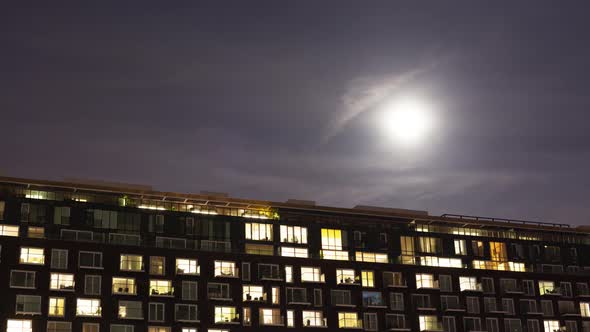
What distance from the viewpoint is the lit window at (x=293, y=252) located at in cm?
16838

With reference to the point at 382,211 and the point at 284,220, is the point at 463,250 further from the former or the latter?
the point at 284,220

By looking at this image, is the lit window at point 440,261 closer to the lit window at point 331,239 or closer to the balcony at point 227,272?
the lit window at point 331,239

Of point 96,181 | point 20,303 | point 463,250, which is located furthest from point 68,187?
point 463,250

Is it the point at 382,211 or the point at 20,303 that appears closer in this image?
the point at 20,303

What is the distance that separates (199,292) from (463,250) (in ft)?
180

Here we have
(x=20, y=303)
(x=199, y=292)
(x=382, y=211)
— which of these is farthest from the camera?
(x=382, y=211)

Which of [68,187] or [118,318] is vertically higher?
[68,187]

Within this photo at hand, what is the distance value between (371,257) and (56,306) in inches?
2284

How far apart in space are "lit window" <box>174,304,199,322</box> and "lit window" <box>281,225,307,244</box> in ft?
75.1

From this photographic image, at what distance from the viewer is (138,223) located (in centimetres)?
16050

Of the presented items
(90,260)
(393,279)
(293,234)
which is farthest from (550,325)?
(90,260)

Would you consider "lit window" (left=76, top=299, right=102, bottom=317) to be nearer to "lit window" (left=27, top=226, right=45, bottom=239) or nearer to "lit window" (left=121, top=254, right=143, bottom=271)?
"lit window" (left=121, top=254, right=143, bottom=271)

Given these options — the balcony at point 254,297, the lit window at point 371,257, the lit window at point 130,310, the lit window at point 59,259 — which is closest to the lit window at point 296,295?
the balcony at point 254,297

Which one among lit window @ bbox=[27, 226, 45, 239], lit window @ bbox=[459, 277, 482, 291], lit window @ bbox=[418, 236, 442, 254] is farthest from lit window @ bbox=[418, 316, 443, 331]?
lit window @ bbox=[27, 226, 45, 239]
